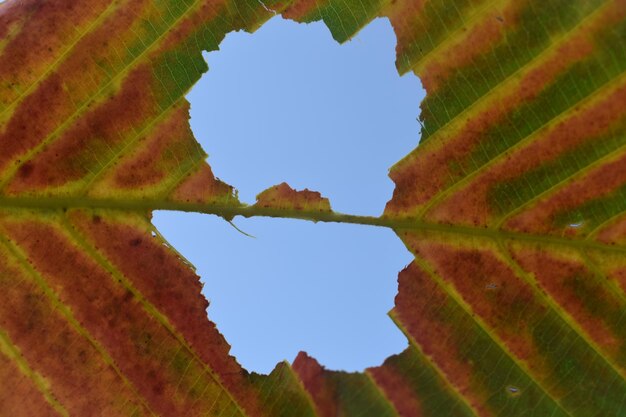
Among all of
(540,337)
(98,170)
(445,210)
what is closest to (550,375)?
(540,337)

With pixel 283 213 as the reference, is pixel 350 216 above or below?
below

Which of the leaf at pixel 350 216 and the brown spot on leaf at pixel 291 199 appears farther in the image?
the brown spot on leaf at pixel 291 199

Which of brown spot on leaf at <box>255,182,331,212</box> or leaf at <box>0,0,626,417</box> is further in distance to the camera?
brown spot on leaf at <box>255,182,331,212</box>

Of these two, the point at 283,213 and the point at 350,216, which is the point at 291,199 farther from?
the point at 350,216

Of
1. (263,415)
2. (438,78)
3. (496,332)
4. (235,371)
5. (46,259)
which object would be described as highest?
(46,259)

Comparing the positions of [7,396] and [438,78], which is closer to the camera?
[438,78]

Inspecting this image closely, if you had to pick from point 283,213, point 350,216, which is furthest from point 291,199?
point 350,216

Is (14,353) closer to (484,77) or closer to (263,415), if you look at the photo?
(263,415)

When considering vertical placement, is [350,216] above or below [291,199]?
below
